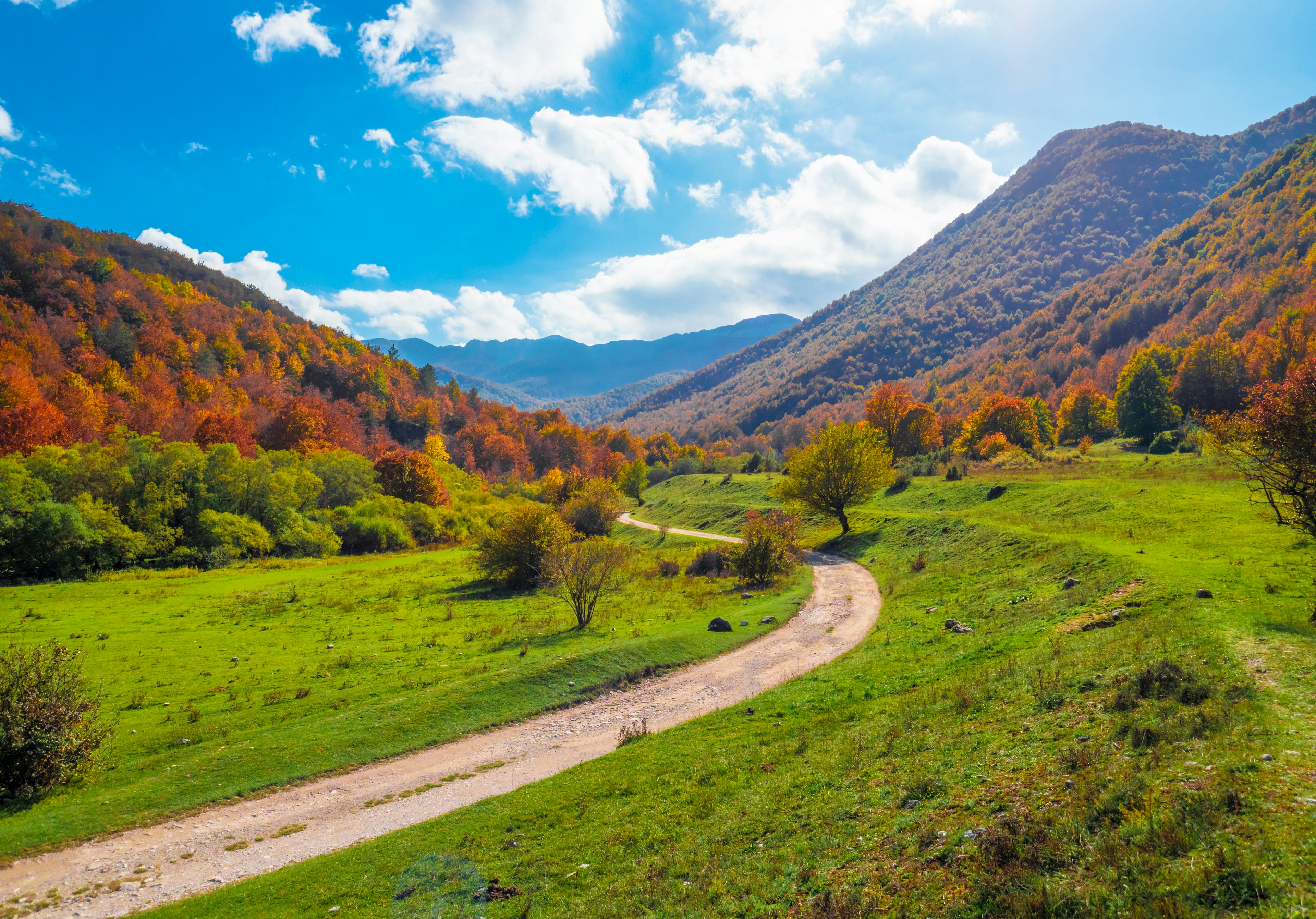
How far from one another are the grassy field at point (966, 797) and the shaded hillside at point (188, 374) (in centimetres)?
7818

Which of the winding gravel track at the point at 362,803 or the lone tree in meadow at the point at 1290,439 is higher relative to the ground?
the lone tree in meadow at the point at 1290,439

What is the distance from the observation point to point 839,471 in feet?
168

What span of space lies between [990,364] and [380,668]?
188m

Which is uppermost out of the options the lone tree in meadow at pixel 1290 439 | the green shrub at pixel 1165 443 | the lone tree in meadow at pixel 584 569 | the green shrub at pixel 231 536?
the green shrub at pixel 231 536

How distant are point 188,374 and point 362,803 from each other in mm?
114860

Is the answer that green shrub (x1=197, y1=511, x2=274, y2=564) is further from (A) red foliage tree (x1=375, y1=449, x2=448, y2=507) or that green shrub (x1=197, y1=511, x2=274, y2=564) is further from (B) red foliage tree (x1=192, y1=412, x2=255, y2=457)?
(B) red foliage tree (x1=192, y1=412, x2=255, y2=457)

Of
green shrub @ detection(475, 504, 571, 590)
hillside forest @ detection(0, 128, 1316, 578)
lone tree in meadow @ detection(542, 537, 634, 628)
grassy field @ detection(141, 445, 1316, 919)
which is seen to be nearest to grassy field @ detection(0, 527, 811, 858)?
lone tree in meadow @ detection(542, 537, 634, 628)

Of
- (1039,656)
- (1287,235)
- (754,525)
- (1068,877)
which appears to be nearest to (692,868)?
(1068,877)

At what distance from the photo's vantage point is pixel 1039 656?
14953 millimetres

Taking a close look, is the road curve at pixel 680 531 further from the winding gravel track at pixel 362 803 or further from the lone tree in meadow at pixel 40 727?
the lone tree in meadow at pixel 40 727

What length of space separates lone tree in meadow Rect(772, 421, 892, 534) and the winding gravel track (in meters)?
30.1

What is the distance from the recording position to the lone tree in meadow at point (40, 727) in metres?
12.3

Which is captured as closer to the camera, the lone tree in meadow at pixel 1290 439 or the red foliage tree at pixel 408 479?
the lone tree in meadow at pixel 1290 439

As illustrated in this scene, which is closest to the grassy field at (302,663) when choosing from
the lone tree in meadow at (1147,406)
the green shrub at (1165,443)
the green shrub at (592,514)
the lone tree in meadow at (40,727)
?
the lone tree in meadow at (40,727)
